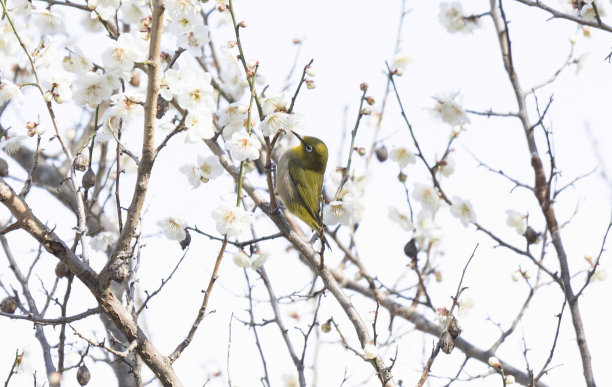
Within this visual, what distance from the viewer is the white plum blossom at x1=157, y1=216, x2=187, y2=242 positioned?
10.5ft

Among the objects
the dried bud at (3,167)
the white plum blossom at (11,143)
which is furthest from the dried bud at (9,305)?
the white plum blossom at (11,143)

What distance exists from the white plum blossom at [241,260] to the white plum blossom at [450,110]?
1.62 metres

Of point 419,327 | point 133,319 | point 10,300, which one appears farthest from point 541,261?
point 10,300

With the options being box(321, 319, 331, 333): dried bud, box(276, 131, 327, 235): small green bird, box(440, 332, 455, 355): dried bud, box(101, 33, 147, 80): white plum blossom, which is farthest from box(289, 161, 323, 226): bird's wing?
box(101, 33, 147, 80): white plum blossom

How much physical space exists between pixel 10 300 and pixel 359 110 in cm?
207

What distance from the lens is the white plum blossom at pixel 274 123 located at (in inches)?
120

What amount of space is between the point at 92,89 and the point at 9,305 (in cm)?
129

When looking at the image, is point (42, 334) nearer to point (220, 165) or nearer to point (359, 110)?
point (220, 165)

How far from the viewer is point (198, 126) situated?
2.79 meters

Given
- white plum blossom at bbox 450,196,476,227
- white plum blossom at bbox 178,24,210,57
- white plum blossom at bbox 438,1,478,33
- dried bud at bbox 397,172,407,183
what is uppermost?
white plum blossom at bbox 438,1,478,33

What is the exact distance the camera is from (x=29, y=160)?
18.8ft

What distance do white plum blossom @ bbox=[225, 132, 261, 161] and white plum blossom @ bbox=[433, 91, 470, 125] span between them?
1983 millimetres

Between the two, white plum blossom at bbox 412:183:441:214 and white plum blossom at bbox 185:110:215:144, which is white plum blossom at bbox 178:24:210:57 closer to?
white plum blossom at bbox 185:110:215:144

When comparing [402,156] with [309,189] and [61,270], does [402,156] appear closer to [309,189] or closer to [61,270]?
[309,189]
